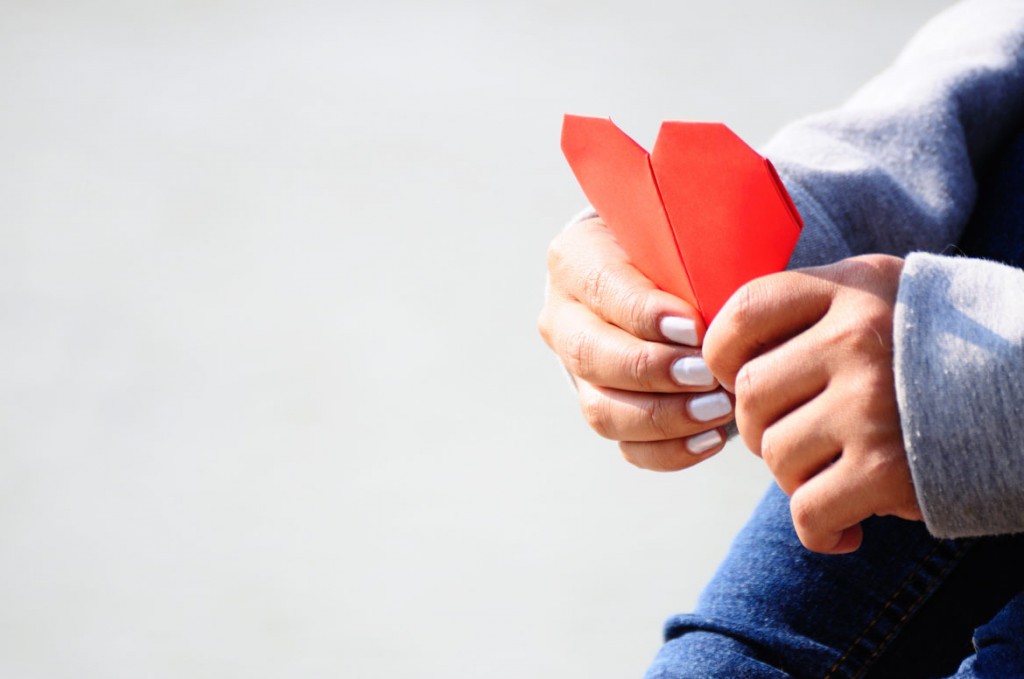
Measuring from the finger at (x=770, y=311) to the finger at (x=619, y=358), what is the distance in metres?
0.04

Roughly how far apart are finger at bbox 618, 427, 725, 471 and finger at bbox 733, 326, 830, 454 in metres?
0.07

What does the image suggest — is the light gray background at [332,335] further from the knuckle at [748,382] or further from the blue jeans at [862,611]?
the knuckle at [748,382]

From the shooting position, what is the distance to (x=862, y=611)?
1.58 feet

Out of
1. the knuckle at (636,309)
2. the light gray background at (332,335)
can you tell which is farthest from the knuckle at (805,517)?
the light gray background at (332,335)

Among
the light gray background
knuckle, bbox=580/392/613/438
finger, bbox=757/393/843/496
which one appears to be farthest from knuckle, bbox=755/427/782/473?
the light gray background

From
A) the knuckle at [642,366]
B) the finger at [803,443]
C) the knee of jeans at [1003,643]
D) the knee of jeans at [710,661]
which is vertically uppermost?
the knuckle at [642,366]

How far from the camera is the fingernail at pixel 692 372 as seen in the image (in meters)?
0.43

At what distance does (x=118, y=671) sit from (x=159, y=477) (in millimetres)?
222

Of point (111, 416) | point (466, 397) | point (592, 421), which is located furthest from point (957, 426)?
point (111, 416)

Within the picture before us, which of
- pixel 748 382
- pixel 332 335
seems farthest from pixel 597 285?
pixel 332 335

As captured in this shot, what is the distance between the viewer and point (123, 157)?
1470 mm

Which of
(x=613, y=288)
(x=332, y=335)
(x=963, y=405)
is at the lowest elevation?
(x=963, y=405)

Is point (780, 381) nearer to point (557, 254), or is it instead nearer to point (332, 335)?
point (557, 254)

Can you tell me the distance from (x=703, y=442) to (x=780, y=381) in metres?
0.10
